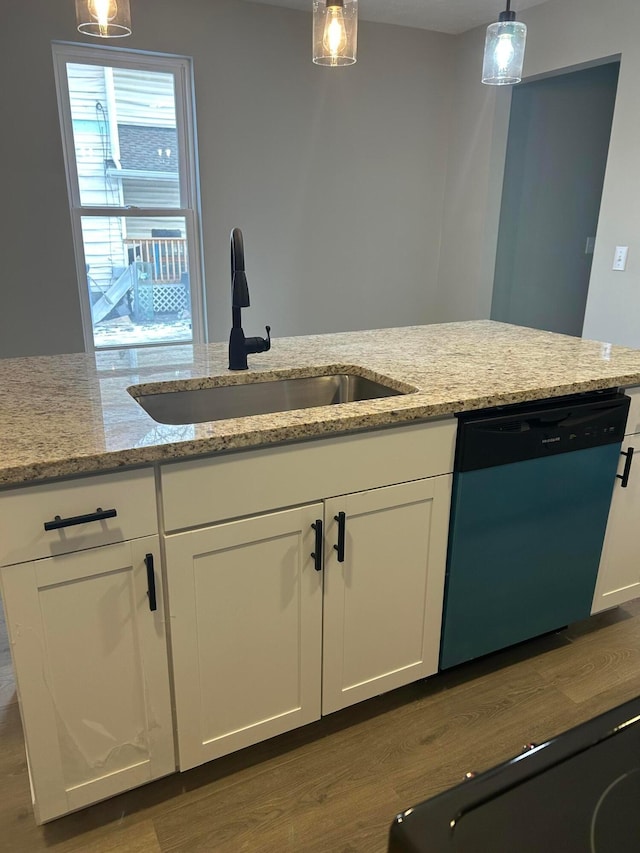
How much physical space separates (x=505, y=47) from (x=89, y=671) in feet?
6.89

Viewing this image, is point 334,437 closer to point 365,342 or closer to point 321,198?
point 365,342

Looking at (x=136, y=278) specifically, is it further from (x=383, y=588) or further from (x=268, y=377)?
(x=383, y=588)

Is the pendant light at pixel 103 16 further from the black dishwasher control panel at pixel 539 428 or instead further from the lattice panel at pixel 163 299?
the lattice panel at pixel 163 299

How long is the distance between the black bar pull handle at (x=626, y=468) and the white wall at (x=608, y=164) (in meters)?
1.49

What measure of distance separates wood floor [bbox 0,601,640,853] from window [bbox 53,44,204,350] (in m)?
2.32

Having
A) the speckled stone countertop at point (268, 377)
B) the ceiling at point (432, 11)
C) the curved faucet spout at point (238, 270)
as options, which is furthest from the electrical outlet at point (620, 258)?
the curved faucet spout at point (238, 270)

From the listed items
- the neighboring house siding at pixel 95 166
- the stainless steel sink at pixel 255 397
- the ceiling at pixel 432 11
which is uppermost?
the ceiling at pixel 432 11

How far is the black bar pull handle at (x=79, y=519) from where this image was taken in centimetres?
120

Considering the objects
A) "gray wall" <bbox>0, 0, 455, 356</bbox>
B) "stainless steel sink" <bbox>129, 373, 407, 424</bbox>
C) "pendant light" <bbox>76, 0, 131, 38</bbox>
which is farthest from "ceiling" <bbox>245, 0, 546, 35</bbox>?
"stainless steel sink" <bbox>129, 373, 407, 424</bbox>

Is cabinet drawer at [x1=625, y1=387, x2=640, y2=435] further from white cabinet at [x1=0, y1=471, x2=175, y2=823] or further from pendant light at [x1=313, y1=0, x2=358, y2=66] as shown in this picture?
white cabinet at [x1=0, y1=471, x2=175, y2=823]

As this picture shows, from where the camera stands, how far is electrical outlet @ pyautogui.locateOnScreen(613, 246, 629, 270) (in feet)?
10.6

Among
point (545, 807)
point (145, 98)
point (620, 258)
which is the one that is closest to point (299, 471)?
point (545, 807)

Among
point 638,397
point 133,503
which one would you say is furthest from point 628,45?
point 133,503

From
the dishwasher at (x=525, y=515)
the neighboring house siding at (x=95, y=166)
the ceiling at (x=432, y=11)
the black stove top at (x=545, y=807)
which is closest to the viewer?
the black stove top at (x=545, y=807)
